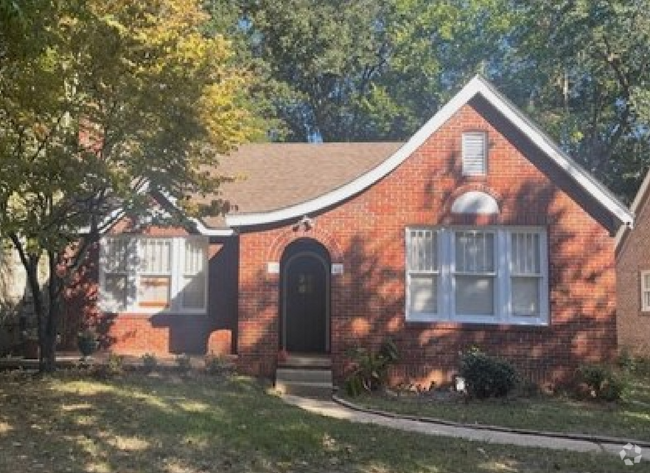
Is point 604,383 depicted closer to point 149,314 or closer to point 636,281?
point 149,314

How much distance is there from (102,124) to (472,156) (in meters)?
7.20

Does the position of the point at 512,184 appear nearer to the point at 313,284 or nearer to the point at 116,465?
the point at 313,284

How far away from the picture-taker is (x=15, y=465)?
23.2ft

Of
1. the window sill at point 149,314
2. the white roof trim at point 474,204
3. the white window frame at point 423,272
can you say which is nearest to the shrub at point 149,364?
the window sill at point 149,314

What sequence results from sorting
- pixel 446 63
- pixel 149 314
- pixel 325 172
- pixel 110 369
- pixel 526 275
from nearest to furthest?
pixel 110 369
pixel 526 275
pixel 149 314
pixel 325 172
pixel 446 63

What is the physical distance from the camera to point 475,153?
1434 cm

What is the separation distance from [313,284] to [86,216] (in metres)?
5.59

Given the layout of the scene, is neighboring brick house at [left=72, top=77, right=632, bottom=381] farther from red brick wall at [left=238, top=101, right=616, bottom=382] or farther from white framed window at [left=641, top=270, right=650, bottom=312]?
white framed window at [left=641, top=270, right=650, bottom=312]

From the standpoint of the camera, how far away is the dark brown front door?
53.3 ft

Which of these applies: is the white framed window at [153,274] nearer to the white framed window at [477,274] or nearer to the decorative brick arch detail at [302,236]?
the decorative brick arch detail at [302,236]

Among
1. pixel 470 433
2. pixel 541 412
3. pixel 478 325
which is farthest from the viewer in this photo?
pixel 478 325

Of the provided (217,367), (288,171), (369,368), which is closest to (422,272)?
(369,368)

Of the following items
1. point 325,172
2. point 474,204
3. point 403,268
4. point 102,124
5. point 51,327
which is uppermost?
point 325,172

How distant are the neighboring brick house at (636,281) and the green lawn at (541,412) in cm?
959
